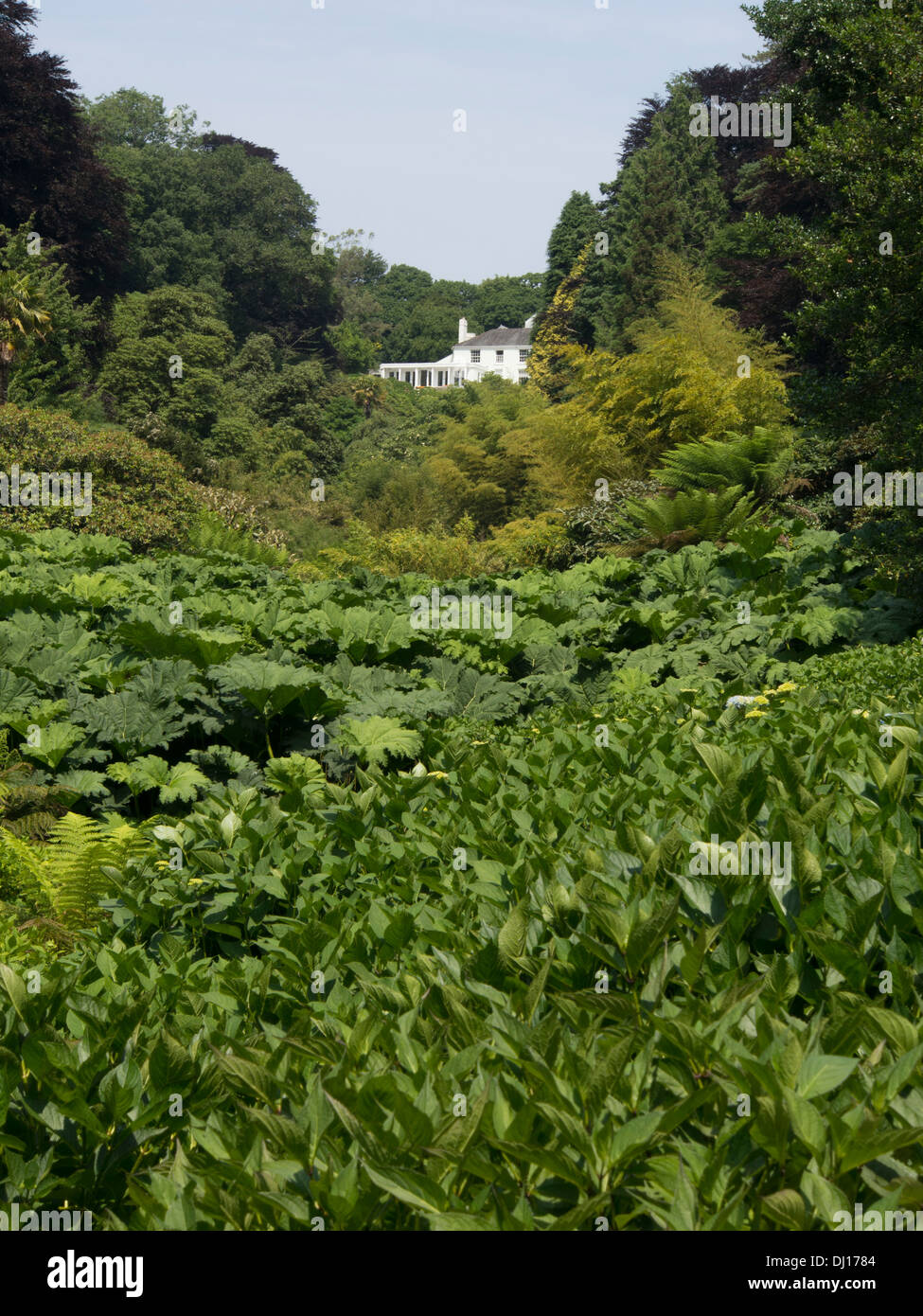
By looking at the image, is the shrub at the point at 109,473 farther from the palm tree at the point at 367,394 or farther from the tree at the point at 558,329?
the palm tree at the point at 367,394

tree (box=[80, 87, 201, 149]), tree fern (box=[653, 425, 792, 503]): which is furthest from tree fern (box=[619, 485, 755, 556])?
tree (box=[80, 87, 201, 149])

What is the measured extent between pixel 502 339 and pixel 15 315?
71.1m

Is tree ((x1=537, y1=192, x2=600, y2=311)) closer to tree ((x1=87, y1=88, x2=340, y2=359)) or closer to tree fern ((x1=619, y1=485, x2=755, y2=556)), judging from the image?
tree ((x1=87, y1=88, x2=340, y2=359))

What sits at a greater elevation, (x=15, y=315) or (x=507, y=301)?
(x=507, y=301)

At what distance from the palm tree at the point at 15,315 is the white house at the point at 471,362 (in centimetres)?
6410

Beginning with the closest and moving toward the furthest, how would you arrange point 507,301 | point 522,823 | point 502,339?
point 522,823 < point 502,339 < point 507,301

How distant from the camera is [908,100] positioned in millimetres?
7723

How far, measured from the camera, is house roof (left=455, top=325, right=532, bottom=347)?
3597 inches

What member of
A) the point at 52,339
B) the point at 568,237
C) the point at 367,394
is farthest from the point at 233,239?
the point at 52,339

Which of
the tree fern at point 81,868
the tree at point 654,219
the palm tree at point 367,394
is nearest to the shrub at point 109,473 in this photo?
the tree fern at point 81,868

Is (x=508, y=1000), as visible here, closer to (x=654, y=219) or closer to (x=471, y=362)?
(x=654, y=219)

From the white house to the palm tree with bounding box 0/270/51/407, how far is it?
64.1 metres

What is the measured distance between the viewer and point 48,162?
3456 cm
